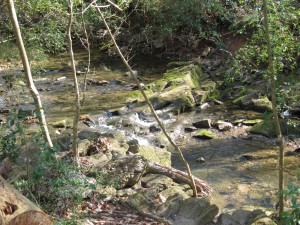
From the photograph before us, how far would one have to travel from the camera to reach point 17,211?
Answer: 397cm

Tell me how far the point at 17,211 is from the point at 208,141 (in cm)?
684

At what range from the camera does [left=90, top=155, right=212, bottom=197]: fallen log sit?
21.4 feet

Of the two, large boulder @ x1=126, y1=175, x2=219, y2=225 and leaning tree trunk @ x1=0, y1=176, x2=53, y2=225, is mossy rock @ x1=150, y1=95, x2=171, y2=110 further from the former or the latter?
leaning tree trunk @ x1=0, y1=176, x2=53, y2=225

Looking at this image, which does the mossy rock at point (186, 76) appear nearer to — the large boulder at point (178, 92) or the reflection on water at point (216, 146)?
the large boulder at point (178, 92)

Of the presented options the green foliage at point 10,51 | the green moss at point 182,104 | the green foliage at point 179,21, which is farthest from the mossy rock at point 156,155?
the green foliage at point 179,21

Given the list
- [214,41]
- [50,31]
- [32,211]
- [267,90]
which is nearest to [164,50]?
[214,41]

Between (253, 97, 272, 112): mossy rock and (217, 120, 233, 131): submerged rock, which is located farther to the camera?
(253, 97, 272, 112): mossy rock

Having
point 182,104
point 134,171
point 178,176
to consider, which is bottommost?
point 182,104

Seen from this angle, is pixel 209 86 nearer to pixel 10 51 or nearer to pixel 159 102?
pixel 159 102

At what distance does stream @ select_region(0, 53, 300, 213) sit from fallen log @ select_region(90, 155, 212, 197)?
622 millimetres

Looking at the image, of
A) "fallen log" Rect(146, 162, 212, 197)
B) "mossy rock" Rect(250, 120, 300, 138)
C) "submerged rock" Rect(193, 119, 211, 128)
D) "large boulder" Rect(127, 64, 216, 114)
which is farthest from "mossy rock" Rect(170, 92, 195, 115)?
"fallen log" Rect(146, 162, 212, 197)

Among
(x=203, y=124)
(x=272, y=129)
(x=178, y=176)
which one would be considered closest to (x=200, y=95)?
(x=203, y=124)

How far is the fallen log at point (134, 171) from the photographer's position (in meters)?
6.52

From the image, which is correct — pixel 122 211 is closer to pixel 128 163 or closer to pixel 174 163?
pixel 128 163
